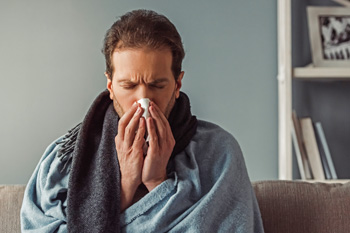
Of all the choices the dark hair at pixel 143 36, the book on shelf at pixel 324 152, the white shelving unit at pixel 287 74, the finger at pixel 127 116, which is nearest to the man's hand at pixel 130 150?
the finger at pixel 127 116

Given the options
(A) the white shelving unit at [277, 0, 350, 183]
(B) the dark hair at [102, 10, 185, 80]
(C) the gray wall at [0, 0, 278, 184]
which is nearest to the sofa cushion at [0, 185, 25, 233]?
(B) the dark hair at [102, 10, 185, 80]

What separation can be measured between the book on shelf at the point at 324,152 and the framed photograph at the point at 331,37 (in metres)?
0.27

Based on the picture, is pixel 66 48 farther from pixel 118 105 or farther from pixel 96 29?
pixel 118 105

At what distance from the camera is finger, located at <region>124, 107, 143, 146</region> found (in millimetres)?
1259

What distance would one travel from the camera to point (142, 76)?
4.19 feet

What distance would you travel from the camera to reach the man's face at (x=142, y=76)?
1.28 meters

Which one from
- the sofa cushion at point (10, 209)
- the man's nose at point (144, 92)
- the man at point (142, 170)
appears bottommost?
the sofa cushion at point (10, 209)

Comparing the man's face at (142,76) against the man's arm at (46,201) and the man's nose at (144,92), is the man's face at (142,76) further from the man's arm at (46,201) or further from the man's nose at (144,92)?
the man's arm at (46,201)

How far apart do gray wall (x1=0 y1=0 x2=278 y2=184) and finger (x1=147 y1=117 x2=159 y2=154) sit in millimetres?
1230

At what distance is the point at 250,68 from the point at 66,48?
2.68 ft

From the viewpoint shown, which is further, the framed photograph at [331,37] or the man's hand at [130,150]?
the framed photograph at [331,37]

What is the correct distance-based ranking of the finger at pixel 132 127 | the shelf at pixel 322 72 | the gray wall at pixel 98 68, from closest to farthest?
the finger at pixel 132 127
the shelf at pixel 322 72
the gray wall at pixel 98 68

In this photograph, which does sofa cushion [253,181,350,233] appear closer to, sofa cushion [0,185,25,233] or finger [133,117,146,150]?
finger [133,117,146,150]

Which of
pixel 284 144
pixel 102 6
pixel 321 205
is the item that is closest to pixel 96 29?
pixel 102 6
